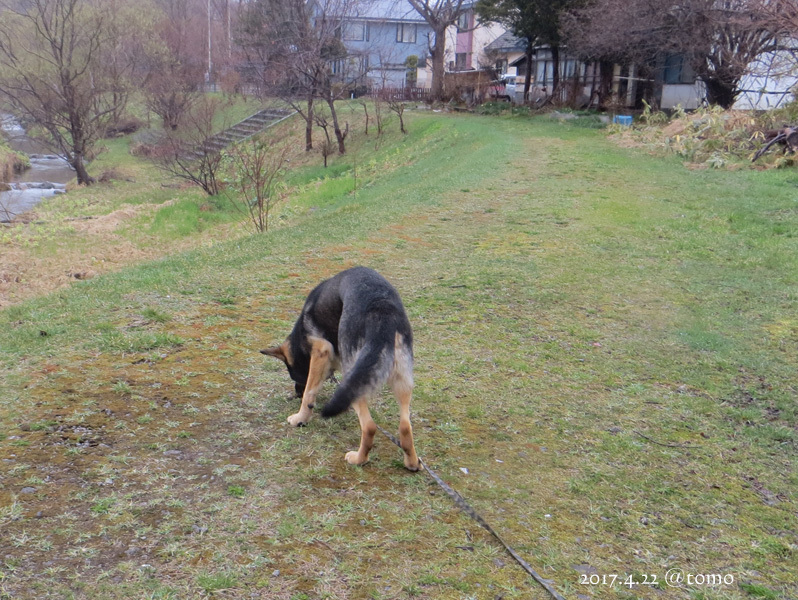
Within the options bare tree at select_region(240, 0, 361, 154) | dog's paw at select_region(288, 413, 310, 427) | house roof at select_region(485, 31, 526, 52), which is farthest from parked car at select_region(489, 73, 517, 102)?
dog's paw at select_region(288, 413, 310, 427)

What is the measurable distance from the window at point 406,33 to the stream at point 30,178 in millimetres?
29382

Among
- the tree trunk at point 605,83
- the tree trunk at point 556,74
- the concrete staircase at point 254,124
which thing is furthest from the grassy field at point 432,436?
the concrete staircase at point 254,124

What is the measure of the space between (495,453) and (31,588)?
2.52 metres

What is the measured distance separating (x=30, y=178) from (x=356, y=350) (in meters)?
27.5

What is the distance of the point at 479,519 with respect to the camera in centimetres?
325

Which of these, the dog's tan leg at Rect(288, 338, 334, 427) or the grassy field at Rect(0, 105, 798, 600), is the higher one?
the dog's tan leg at Rect(288, 338, 334, 427)

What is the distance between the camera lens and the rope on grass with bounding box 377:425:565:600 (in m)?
2.82

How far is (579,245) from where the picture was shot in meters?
9.26

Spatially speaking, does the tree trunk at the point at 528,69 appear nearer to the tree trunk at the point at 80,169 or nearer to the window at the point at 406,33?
the tree trunk at the point at 80,169

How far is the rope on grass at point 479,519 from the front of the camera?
2.82 m

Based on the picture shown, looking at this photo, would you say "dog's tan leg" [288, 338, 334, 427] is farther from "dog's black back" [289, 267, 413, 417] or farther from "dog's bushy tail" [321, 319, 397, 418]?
"dog's bushy tail" [321, 319, 397, 418]

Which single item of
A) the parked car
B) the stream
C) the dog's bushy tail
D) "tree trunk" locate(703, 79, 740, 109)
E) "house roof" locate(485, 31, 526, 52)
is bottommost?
the stream

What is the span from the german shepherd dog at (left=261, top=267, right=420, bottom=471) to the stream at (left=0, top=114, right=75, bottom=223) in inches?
639

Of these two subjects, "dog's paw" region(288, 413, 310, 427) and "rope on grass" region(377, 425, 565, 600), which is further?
"dog's paw" region(288, 413, 310, 427)
